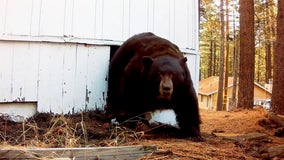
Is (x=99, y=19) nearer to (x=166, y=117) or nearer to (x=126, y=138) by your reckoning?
(x=166, y=117)

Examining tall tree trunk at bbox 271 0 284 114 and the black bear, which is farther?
tall tree trunk at bbox 271 0 284 114

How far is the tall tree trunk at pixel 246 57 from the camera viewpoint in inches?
439

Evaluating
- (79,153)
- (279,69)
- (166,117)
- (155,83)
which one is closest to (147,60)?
(155,83)

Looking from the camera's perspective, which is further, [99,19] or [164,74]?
[99,19]

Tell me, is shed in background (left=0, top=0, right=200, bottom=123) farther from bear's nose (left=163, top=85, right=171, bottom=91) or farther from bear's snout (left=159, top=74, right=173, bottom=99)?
bear's nose (left=163, top=85, right=171, bottom=91)

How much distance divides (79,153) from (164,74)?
205cm

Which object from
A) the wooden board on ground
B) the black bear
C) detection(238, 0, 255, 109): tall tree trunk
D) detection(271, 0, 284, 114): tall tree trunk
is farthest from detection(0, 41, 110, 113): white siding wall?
detection(238, 0, 255, 109): tall tree trunk

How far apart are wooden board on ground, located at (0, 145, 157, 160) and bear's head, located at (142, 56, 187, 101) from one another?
4.61ft

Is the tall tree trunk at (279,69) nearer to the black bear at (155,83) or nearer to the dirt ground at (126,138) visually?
the dirt ground at (126,138)

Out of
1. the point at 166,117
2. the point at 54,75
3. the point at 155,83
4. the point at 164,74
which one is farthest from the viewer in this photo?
the point at 166,117

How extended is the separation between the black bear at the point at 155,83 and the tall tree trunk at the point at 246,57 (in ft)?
19.3

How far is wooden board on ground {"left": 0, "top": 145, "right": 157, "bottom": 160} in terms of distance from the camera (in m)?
2.84

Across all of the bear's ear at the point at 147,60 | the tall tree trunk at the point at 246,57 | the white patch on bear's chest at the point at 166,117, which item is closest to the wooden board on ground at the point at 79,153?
the bear's ear at the point at 147,60

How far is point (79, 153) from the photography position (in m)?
3.04
